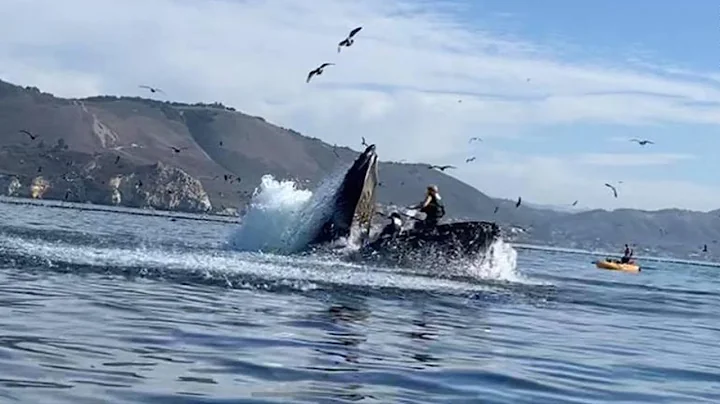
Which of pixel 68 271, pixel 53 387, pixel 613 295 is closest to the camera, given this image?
pixel 53 387

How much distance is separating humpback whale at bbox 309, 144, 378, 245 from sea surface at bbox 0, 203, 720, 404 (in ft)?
24.1

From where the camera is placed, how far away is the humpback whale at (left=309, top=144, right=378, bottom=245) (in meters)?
40.0

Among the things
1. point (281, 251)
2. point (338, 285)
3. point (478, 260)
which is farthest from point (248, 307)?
point (281, 251)

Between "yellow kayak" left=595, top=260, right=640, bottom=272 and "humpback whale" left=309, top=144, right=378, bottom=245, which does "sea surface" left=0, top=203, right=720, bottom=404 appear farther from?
"yellow kayak" left=595, top=260, right=640, bottom=272

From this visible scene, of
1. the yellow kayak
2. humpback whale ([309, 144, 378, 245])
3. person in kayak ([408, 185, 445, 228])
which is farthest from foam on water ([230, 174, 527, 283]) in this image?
the yellow kayak

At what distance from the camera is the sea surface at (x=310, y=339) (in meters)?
13.3

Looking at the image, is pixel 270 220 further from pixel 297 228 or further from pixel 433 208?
pixel 433 208

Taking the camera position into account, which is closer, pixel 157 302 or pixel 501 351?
pixel 501 351

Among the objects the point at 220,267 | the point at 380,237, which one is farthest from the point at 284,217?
the point at 220,267

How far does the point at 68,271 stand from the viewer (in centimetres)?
2564

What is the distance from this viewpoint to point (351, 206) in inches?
1576

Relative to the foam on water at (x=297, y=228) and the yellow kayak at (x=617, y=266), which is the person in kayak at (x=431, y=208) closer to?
the foam on water at (x=297, y=228)

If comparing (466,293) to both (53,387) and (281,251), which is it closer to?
(281,251)

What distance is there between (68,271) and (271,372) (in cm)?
1239
